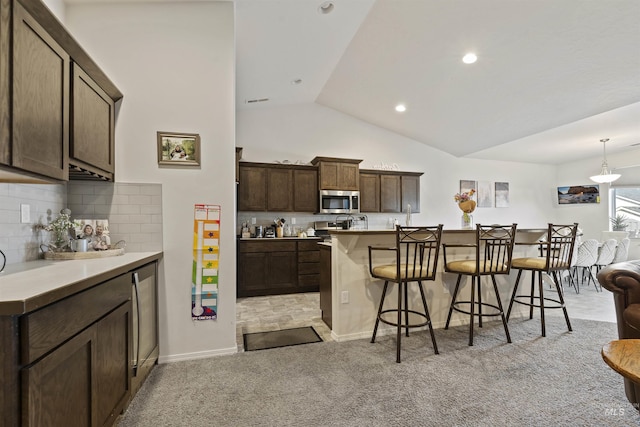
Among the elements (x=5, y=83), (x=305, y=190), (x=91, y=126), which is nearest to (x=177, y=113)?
(x=91, y=126)

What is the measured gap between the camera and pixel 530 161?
766cm

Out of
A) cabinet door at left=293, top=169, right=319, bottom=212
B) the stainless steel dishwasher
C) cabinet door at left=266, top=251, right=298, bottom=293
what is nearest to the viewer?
the stainless steel dishwasher

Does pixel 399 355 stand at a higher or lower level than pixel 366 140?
lower

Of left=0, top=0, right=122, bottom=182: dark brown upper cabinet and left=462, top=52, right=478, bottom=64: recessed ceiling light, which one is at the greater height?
left=462, top=52, right=478, bottom=64: recessed ceiling light

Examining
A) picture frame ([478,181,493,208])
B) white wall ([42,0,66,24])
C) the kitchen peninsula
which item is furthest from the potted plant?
white wall ([42,0,66,24])

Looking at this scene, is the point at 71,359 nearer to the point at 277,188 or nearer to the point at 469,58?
the point at 277,188

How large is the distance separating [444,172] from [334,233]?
494cm

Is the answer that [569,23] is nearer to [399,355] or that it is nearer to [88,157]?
[399,355]

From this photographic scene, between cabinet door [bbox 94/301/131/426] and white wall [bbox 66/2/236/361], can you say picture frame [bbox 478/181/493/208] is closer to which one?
white wall [bbox 66/2/236/361]

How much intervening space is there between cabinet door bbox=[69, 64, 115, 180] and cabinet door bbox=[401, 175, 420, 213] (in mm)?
5009

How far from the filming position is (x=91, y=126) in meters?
2.02

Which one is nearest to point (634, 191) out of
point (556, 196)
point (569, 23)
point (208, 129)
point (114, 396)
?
point (556, 196)

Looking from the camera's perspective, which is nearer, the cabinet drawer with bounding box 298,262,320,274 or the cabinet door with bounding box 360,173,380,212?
the cabinet drawer with bounding box 298,262,320,274

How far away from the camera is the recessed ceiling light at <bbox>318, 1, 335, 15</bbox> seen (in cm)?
299
